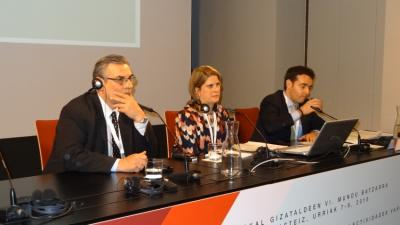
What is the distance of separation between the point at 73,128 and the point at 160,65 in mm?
2134

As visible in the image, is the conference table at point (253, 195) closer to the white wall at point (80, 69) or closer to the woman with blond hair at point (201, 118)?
the woman with blond hair at point (201, 118)

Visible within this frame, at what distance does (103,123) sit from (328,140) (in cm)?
109

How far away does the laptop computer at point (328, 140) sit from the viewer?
86.6 inches

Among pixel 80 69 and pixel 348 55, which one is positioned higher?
pixel 348 55

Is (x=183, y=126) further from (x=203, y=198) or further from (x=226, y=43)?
(x=226, y=43)

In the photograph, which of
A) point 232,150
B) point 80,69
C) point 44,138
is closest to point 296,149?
point 232,150

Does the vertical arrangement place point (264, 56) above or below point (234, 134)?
above

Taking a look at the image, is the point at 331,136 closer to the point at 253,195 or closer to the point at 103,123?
the point at 253,195

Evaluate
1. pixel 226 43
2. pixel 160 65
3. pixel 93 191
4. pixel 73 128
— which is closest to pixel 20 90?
pixel 160 65

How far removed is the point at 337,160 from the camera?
225 centimetres

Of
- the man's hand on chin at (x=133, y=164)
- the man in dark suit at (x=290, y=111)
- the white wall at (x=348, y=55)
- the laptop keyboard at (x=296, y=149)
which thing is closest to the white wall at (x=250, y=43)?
the white wall at (x=348, y=55)

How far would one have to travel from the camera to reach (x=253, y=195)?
5.67ft

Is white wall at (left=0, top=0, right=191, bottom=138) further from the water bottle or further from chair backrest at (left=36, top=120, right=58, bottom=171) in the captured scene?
the water bottle

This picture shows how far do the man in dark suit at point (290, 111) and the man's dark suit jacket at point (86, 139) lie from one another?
3.35 feet
